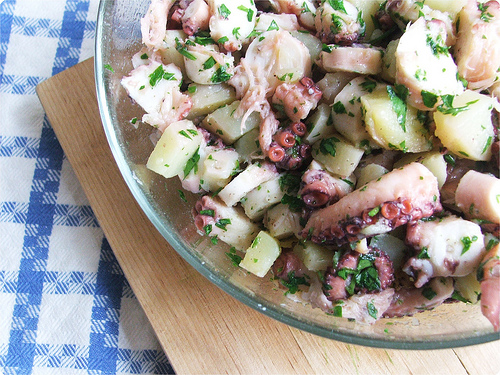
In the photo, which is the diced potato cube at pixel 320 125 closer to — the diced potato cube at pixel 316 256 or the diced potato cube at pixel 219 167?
the diced potato cube at pixel 219 167

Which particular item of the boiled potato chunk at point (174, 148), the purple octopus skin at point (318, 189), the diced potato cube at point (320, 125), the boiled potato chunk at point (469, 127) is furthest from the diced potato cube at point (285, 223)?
the boiled potato chunk at point (469, 127)

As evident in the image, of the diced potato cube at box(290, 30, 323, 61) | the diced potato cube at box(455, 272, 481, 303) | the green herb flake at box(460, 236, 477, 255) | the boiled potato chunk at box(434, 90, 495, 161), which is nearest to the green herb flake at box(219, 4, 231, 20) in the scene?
the diced potato cube at box(290, 30, 323, 61)

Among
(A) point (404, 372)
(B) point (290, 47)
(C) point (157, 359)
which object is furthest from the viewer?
(C) point (157, 359)

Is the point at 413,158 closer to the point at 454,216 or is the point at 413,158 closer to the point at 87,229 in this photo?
the point at 454,216

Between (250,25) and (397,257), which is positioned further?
(250,25)

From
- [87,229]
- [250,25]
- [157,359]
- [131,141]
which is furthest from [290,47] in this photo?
[157,359]

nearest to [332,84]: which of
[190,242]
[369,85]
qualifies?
[369,85]

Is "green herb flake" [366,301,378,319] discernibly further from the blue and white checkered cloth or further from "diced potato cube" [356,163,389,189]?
the blue and white checkered cloth
